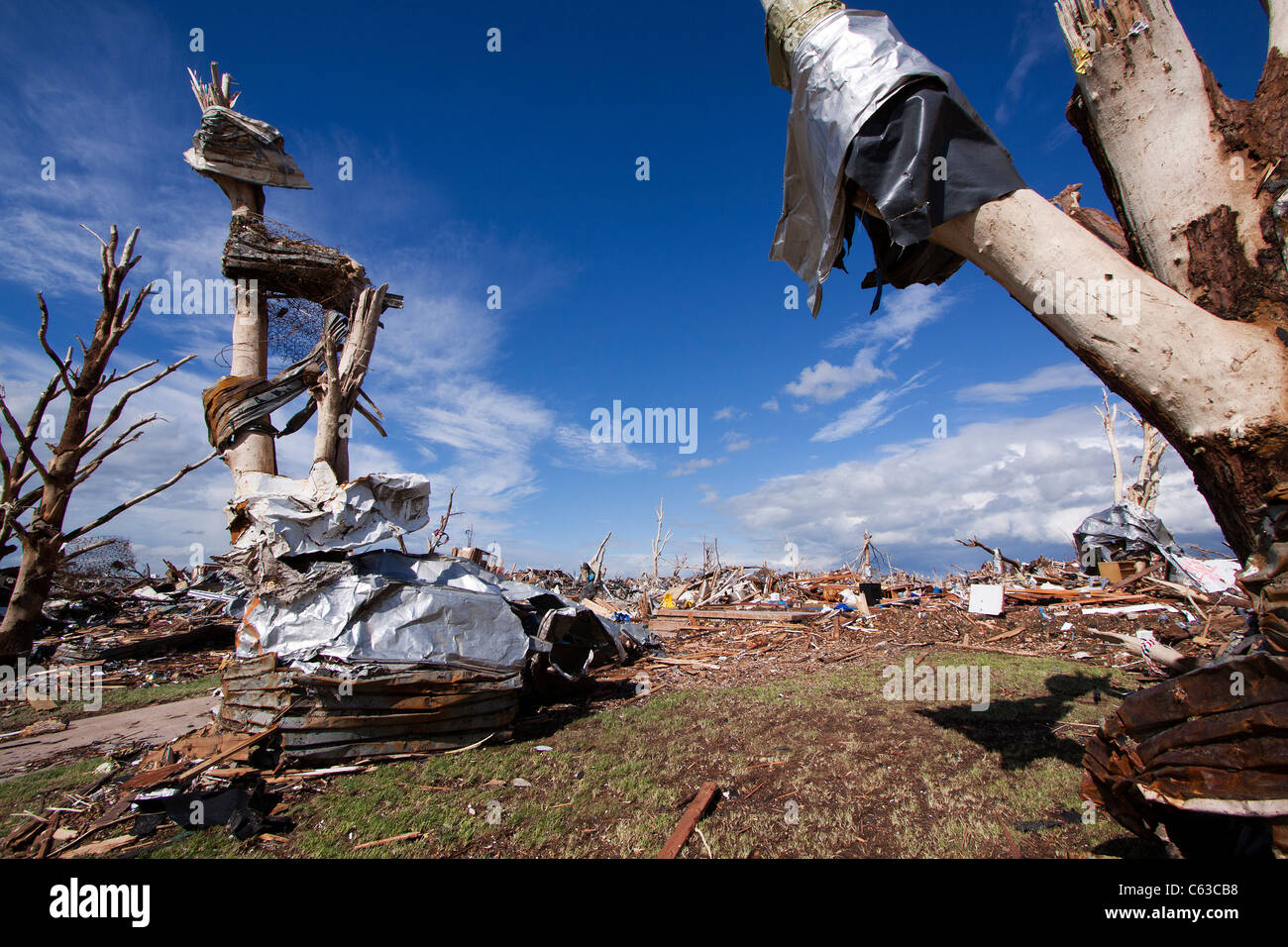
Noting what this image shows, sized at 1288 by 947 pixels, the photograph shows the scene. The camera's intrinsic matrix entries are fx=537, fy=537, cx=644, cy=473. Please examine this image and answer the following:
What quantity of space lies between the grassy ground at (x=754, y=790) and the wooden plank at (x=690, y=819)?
0.09 metres

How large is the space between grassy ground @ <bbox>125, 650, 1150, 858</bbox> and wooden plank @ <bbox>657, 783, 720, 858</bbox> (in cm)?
9

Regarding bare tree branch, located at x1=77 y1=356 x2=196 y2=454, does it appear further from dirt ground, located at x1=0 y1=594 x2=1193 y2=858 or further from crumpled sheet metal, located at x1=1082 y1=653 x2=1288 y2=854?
crumpled sheet metal, located at x1=1082 y1=653 x2=1288 y2=854

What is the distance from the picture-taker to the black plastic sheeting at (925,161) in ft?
6.88

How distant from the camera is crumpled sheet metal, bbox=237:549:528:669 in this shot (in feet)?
17.1

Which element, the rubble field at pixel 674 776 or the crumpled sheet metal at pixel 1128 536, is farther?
the crumpled sheet metal at pixel 1128 536

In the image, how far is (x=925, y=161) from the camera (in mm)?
2062

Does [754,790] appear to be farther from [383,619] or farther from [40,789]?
[40,789]

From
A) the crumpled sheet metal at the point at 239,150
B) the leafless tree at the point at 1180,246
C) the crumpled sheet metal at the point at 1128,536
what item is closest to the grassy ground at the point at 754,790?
the leafless tree at the point at 1180,246

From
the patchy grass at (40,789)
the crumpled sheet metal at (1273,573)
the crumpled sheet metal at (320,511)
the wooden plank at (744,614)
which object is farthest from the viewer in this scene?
the wooden plank at (744,614)

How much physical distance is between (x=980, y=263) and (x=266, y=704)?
643 centimetres

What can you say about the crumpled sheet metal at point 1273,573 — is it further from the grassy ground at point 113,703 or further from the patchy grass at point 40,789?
the grassy ground at point 113,703

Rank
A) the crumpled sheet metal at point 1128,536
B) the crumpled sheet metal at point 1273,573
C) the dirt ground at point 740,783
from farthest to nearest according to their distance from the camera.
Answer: the crumpled sheet metal at point 1128,536, the dirt ground at point 740,783, the crumpled sheet metal at point 1273,573
